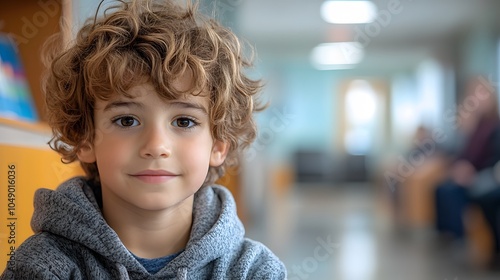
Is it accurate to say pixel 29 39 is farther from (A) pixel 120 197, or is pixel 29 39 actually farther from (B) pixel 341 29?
(B) pixel 341 29

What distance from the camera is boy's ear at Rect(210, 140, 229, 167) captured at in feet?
3.30

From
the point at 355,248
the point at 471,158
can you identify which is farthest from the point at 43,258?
the point at 471,158

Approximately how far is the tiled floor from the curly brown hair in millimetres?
1699

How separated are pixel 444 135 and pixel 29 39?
539cm

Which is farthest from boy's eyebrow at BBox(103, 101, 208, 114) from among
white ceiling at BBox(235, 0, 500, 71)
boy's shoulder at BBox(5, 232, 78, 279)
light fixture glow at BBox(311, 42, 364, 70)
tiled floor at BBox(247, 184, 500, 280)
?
light fixture glow at BBox(311, 42, 364, 70)

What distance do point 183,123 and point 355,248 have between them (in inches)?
142

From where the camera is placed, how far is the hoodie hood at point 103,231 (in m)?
0.89

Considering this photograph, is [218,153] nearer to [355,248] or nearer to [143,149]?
[143,149]

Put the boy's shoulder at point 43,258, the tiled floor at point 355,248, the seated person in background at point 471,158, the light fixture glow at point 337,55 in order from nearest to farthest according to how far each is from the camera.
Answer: the boy's shoulder at point 43,258, the tiled floor at point 355,248, the seated person in background at point 471,158, the light fixture glow at point 337,55

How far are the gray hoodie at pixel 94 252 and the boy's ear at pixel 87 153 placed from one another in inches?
1.7

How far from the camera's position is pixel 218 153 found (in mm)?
1021

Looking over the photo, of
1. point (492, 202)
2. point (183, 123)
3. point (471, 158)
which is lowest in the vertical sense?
point (492, 202)

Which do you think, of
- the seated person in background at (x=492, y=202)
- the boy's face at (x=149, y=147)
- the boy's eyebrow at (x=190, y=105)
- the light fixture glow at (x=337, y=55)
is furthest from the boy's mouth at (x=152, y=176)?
the light fixture glow at (x=337, y=55)

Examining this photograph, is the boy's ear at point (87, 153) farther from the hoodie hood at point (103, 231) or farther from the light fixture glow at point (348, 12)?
the light fixture glow at point (348, 12)
